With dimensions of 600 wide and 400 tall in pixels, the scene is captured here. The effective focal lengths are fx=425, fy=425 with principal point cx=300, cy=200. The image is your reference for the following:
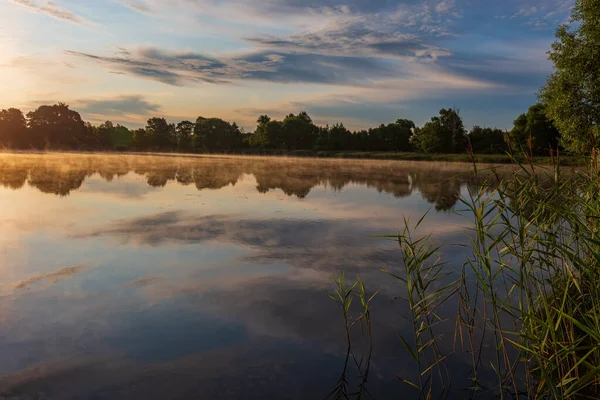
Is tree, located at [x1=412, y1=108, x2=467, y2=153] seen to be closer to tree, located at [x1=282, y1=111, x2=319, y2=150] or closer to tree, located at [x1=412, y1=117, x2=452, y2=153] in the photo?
tree, located at [x1=412, y1=117, x2=452, y2=153]

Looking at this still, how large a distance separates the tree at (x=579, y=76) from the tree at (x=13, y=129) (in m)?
115

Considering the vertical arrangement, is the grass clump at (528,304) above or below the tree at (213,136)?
below

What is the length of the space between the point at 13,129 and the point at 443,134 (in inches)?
4048

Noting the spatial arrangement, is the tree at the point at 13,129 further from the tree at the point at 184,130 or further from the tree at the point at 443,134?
the tree at the point at 443,134

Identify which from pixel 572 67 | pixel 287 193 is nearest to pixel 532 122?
pixel 572 67

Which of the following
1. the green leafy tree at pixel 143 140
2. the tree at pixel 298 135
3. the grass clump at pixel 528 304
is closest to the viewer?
the grass clump at pixel 528 304

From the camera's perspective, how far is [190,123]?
145 metres

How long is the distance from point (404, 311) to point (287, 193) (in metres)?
15.1

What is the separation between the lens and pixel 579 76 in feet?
98.8

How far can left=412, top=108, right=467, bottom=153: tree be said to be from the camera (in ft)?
289

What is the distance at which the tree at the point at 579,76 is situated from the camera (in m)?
29.5

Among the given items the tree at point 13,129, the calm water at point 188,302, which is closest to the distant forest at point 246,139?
the tree at point 13,129

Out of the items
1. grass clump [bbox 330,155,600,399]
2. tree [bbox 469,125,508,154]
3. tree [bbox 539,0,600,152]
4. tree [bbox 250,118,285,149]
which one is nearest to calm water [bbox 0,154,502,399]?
grass clump [bbox 330,155,600,399]

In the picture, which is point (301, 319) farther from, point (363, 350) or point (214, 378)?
point (214, 378)
